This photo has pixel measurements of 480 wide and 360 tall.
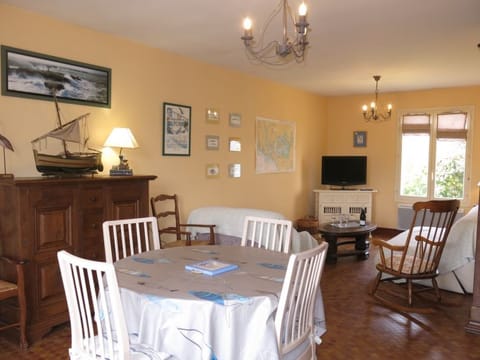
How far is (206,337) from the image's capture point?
5.66 ft

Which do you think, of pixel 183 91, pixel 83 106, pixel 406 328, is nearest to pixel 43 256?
pixel 83 106

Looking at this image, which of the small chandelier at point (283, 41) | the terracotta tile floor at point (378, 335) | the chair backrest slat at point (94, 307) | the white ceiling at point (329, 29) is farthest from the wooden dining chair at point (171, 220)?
the chair backrest slat at point (94, 307)

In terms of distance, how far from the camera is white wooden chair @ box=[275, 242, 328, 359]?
1743 mm

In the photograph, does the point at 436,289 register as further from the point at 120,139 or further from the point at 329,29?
the point at 120,139

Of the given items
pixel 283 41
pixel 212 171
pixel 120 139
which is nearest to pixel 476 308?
pixel 283 41

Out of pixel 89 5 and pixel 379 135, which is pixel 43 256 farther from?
pixel 379 135

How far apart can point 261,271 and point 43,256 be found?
1744 millimetres

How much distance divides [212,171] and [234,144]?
587mm

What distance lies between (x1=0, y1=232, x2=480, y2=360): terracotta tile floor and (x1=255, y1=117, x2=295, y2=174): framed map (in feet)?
8.36

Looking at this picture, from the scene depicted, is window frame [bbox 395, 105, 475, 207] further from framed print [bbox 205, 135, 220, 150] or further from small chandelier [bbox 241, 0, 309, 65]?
framed print [bbox 205, 135, 220, 150]

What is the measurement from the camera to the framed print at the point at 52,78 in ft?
10.6

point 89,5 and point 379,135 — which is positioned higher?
point 89,5

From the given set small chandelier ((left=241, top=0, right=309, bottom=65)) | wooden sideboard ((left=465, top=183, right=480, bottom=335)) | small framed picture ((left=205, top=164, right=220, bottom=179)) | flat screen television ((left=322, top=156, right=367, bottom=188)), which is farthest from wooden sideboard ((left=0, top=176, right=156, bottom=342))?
flat screen television ((left=322, top=156, right=367, bottom=188))

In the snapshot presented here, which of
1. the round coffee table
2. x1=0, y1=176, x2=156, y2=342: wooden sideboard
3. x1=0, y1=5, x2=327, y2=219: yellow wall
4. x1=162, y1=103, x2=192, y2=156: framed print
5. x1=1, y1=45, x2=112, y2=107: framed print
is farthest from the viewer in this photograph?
the round coffee table
